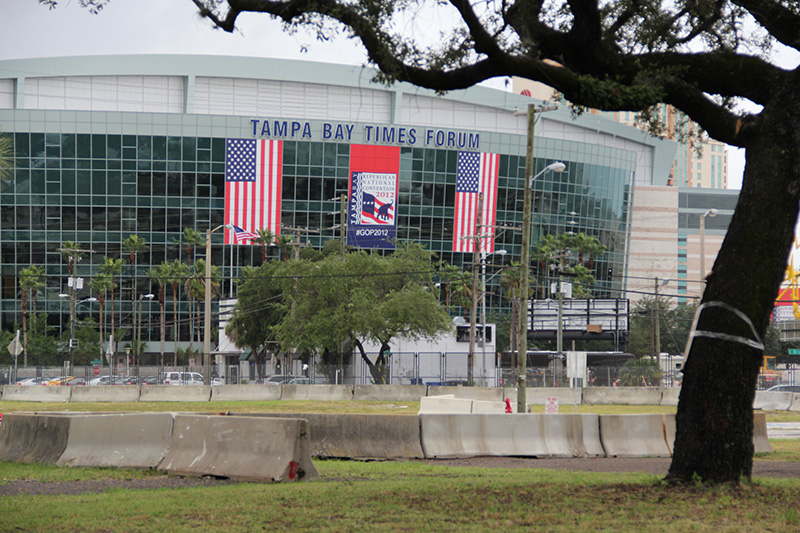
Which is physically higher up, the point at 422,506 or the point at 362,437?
the point at 422,506

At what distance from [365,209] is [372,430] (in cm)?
8621

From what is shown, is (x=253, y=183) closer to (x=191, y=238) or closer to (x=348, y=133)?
(x=348, y=133)

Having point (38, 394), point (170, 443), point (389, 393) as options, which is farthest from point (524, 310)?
point (38, 394)

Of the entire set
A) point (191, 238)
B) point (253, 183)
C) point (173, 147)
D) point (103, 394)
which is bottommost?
point (103, 394)

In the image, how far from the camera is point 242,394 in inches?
1710

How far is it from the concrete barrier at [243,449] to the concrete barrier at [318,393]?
30251 millimetres

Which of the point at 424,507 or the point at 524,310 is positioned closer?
the point at 424,507

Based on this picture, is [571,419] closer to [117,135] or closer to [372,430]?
[372,430]

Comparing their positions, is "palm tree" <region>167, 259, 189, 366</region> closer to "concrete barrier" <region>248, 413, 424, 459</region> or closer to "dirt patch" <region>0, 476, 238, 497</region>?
"concrete barrier" <region>248, 413, 424, 459</region>

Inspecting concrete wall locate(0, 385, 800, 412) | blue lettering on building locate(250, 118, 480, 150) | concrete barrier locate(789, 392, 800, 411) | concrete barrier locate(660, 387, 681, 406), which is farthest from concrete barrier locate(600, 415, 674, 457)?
blue lettering on building locate(250, 118, 480, 150)

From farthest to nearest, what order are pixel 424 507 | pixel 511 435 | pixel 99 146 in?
pixel 99 146, pixel 511 435, pixel 424 507

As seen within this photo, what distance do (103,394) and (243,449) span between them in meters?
32.9

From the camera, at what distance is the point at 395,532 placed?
832cm

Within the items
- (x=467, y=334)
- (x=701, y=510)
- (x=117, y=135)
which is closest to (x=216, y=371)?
(x=467, y=334)
